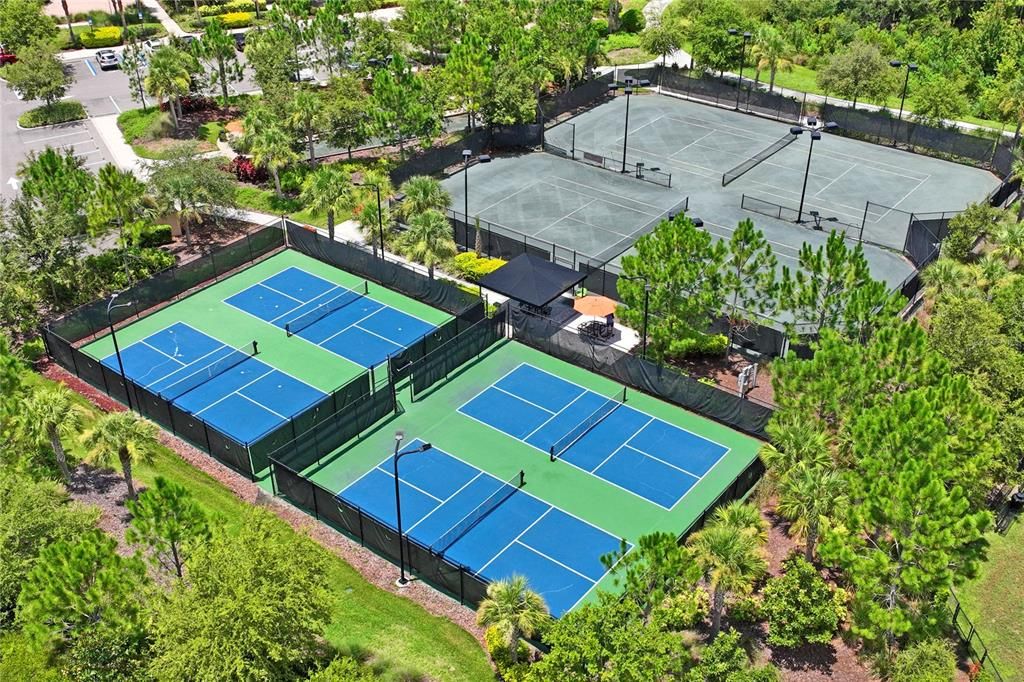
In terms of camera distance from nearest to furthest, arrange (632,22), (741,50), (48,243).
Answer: (48,243) → (741,50) → (632,22)

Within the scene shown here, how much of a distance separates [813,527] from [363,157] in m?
42.8

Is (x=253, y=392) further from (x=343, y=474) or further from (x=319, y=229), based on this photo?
(x=319, y=229)

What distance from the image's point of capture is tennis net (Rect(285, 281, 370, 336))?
45.9 m

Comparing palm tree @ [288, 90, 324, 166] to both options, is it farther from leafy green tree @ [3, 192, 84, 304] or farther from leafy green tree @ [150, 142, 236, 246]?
leafy green tree @ [3, 192, 84, 304]

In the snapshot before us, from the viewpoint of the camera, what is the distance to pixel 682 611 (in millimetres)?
26625

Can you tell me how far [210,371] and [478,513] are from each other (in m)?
15.3

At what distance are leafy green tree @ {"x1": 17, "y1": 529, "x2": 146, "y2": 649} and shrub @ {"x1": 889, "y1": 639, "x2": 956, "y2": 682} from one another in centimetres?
2132

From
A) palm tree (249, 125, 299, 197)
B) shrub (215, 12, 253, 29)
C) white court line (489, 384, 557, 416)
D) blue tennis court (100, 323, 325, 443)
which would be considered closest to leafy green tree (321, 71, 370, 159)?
palm tree (249, 125, 299, 197)

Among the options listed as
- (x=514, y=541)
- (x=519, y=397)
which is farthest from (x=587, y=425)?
(x=514, y=541)

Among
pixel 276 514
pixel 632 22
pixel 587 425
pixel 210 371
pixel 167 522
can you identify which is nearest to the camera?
pixel 167 522

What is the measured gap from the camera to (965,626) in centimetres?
3062

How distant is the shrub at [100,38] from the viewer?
8538 cm

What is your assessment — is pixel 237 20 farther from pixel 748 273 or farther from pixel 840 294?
pixel 840 294

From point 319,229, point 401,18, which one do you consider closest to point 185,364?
point 319,229
